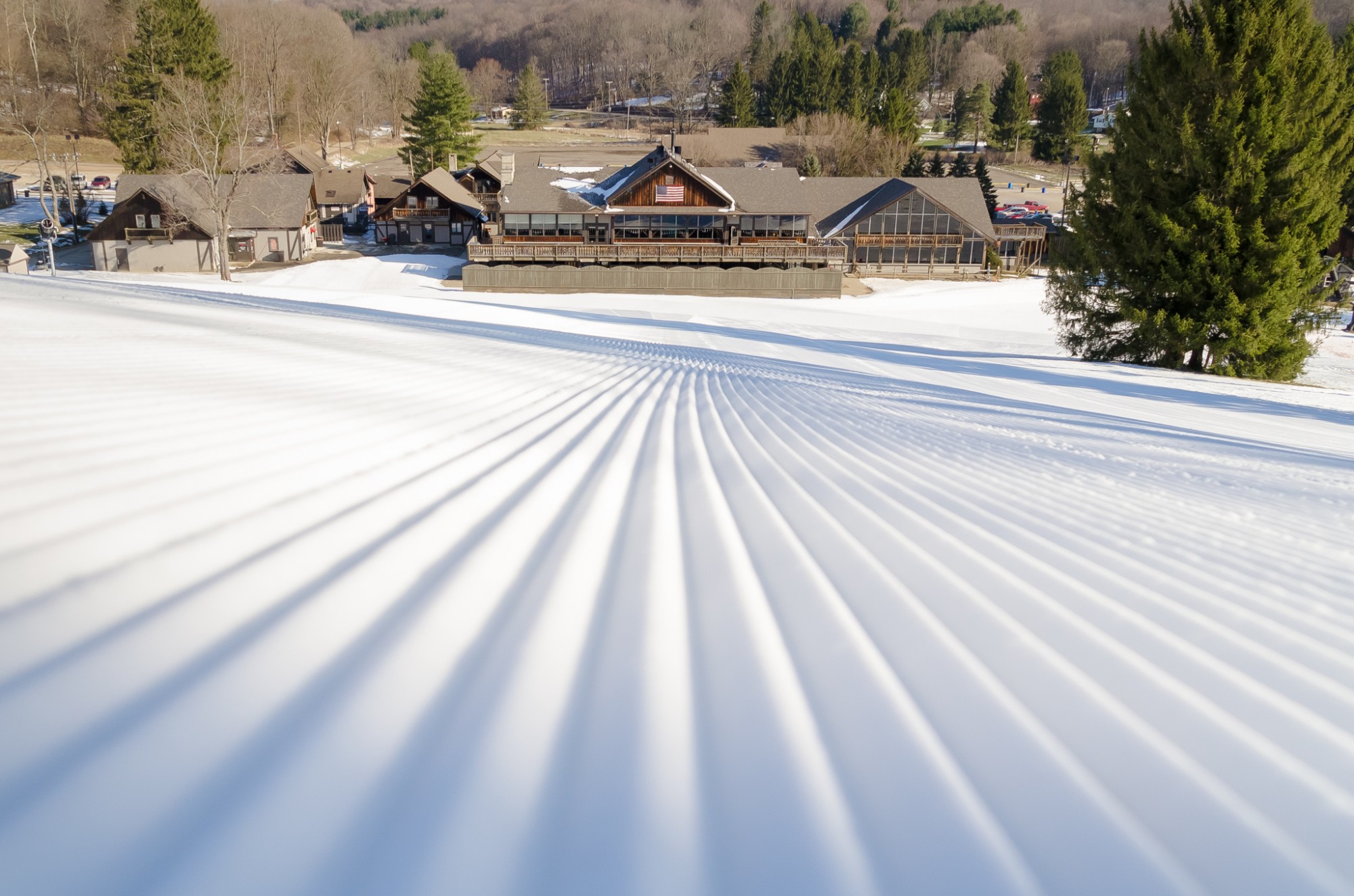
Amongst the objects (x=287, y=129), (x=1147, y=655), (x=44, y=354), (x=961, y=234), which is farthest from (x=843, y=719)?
(x=287, y=129)

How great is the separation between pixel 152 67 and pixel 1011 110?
76254 millimetres

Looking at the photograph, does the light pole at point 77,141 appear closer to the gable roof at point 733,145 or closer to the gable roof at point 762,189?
the gable roof at point 733,145

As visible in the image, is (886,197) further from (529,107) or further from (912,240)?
(529,107)

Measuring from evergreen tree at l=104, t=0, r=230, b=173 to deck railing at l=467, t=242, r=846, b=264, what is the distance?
2991cm

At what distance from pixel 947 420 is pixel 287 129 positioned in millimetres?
89639

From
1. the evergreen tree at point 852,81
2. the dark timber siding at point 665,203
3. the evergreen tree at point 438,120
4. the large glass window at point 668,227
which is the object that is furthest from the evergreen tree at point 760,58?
the large glass window at point 668,227

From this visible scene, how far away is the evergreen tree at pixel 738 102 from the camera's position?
8550cm

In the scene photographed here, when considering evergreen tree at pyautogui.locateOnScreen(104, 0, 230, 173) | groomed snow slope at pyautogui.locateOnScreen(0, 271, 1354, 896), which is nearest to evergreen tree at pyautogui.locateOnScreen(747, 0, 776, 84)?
evergreen tree at pyautogui.locateOnScreen(104, 0, 230, 173)

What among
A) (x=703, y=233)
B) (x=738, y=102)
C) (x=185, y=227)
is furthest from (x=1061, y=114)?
(x=185, y=227)

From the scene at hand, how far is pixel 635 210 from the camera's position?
42.0 m

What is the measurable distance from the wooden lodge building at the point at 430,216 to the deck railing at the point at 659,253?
1097 centimetres

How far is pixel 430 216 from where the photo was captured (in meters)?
51.1

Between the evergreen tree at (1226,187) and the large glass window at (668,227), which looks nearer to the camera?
the evergreen tree at (1226,187)

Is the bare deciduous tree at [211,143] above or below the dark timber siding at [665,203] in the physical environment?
above
